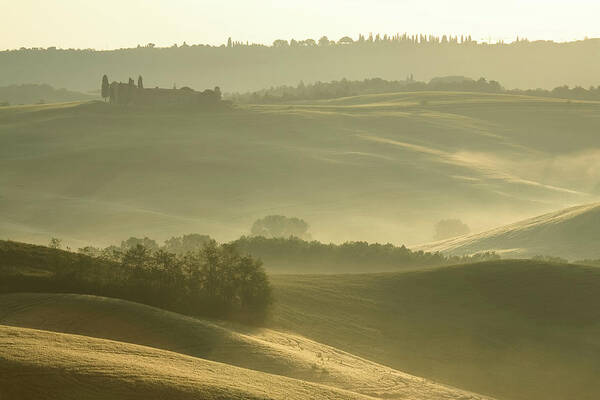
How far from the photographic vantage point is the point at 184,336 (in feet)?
86.2

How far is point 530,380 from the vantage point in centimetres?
3459

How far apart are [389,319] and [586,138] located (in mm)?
143419

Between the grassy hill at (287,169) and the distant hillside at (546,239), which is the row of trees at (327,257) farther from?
the grassy hill at (287,169)

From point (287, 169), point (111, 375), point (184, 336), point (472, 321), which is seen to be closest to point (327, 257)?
point (472, 321)

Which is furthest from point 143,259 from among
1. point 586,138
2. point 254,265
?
point 586,138

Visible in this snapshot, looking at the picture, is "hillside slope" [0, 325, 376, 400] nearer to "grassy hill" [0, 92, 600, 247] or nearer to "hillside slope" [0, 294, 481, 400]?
"hillside slope" [0, 294, 481, 400]

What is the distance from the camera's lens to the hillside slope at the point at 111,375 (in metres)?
18.3

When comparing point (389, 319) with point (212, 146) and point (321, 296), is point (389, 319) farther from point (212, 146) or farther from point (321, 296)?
point (212, 146)

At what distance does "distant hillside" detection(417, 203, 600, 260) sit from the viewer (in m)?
80.8

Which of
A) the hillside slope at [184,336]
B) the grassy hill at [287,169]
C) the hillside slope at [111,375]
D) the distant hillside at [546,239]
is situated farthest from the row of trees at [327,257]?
the grassy hill at [287,169]

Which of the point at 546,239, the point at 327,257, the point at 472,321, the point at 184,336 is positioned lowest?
the point at 546,239

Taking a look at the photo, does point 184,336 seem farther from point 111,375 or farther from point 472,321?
point 472,321

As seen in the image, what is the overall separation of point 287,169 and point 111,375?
406 feet

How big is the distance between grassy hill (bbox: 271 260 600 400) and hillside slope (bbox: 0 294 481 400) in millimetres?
5785
